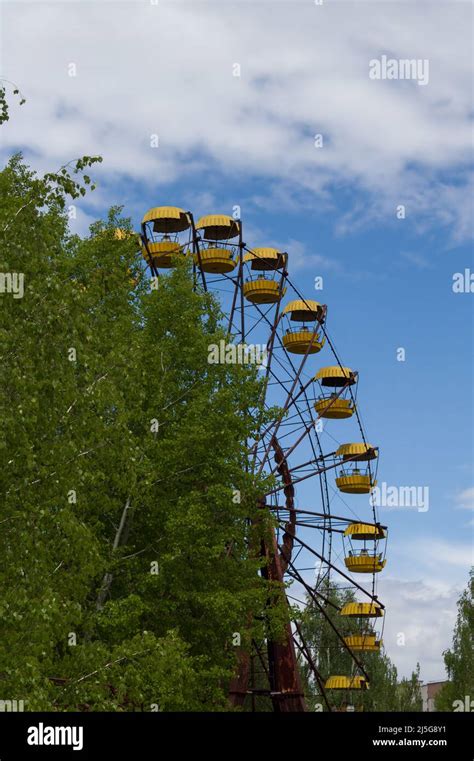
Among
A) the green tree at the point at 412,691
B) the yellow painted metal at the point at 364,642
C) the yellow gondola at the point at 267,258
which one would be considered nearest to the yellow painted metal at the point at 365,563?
the yellow painted metal at the point at 364,642

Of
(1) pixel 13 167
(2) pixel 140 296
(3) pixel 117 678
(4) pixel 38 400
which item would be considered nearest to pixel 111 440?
(4) pixel 38 400

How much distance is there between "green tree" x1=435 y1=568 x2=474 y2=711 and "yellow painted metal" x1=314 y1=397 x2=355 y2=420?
1410cm

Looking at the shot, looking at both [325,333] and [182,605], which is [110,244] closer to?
[182,605]

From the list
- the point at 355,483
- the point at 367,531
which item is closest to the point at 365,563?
the point at 367,531

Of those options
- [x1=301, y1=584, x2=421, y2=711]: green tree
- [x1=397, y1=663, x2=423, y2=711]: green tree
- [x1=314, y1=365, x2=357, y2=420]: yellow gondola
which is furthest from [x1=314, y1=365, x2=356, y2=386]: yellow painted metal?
[x1=397, y1=663, x2=423, y2=711]: green tree

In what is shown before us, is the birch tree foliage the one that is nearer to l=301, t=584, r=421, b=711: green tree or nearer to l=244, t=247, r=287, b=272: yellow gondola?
l=244, t=247, r=287, b=272: yellow gondola

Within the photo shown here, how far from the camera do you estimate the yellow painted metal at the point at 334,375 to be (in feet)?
145

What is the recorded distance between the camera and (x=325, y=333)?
41.7 metres

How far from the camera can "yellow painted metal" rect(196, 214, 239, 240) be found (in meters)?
37.3

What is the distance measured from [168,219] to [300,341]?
24.6ft

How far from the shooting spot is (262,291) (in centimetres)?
3859
